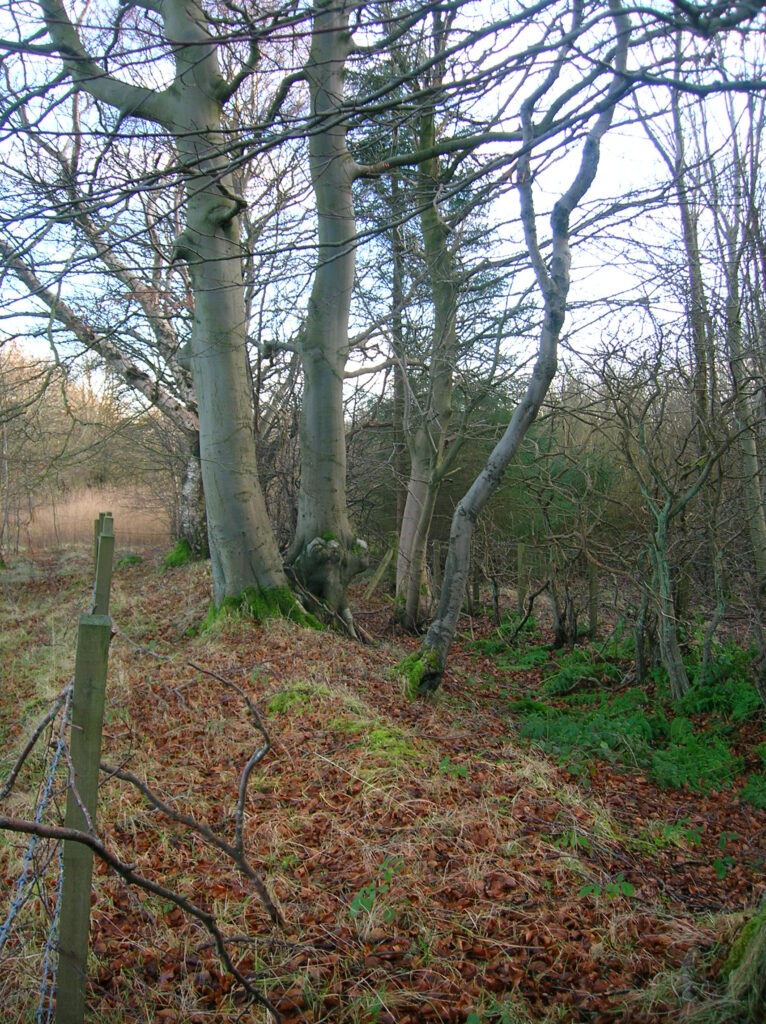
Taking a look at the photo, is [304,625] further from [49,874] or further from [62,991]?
[62,991]

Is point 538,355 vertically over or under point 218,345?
under

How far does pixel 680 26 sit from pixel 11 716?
7036 mm

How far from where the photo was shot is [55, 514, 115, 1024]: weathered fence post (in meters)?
2.14

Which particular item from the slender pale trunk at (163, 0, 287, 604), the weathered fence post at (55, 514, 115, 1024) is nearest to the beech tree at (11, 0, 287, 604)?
the slender pale trunk at (163, 0, 287, 604)

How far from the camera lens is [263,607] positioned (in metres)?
8.08

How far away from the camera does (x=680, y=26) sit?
2.93 m

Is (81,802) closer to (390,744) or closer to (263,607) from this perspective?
(390,744)

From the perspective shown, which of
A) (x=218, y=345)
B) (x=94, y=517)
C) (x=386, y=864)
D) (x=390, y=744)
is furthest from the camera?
(x=94, y=517)

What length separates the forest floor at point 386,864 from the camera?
277cm

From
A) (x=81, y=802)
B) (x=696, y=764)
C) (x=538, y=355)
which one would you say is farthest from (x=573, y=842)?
(x=538, y=355)

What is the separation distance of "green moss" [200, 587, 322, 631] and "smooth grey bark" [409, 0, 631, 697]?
184 cm

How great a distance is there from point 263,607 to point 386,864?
4772 mm

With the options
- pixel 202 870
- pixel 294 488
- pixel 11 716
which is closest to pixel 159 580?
pixel 294 488

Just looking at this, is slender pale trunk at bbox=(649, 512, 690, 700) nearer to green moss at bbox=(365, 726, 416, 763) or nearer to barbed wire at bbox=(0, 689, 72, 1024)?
green moss at bbox=(365, 726, 416, 763)
